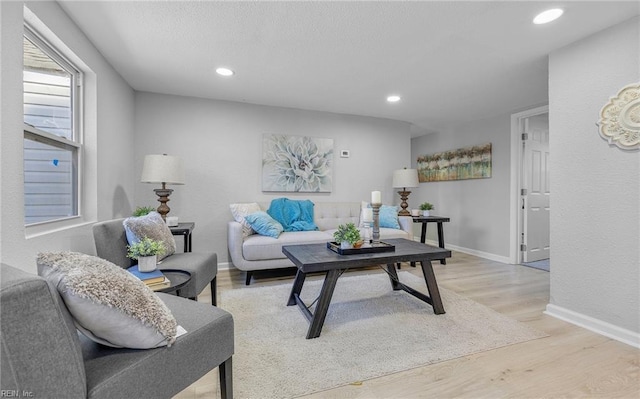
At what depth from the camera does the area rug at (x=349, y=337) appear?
4.96 ft

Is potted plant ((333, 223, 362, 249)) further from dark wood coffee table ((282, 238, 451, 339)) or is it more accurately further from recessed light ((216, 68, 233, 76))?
recessed light ((216, 68, 233, 76))

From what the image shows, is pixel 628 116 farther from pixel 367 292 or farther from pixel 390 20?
pixel 367 292

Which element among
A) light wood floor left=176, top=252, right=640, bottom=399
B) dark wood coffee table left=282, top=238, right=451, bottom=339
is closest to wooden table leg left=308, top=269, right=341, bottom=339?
dark wood coffee table left=282, top=238, right=451, bottom=339

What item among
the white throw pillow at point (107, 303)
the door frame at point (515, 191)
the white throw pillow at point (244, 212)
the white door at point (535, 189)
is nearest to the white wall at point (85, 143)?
the white throw pillow at point (107, 303)

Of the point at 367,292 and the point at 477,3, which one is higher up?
→ the point at 477,3

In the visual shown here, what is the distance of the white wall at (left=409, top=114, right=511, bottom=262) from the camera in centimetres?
411

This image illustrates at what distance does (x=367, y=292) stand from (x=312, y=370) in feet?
4.22

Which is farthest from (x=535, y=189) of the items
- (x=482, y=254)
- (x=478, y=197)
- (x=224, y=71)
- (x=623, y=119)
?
(x=224, y=71)

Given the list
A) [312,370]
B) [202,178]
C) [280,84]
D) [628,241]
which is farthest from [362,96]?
[312,370]

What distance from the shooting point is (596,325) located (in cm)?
204

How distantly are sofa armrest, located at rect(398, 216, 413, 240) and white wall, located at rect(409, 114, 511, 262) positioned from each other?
1440mm

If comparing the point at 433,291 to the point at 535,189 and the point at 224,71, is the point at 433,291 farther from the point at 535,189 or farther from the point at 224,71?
the point at 535,189

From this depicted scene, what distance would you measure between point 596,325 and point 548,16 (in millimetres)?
2215

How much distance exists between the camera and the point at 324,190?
13.6 ft
